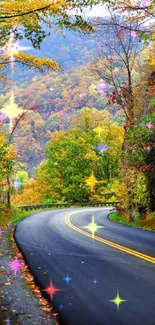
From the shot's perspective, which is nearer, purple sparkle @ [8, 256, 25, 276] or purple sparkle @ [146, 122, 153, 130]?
purple sparkle @ [8, 256, 25, 276]

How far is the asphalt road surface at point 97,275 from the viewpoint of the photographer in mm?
6281

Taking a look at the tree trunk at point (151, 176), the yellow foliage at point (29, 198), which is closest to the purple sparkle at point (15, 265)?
the tree trunk at point (151, 176)

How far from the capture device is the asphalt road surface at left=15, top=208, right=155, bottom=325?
20.6 feet

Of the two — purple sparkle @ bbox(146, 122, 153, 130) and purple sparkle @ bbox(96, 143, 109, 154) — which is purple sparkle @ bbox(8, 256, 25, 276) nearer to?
purple sparkle @ bbox(146, 122, 153, 130)

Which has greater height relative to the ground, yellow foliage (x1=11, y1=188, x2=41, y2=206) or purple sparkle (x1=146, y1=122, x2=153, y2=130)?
purple sparkle (x1=146, y1=122, x2=153, y2=130)

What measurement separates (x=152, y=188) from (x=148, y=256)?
36.6 feet

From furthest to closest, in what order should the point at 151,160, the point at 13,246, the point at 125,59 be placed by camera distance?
the point at 125,59 → the point at 151,160 → the point at 13,246

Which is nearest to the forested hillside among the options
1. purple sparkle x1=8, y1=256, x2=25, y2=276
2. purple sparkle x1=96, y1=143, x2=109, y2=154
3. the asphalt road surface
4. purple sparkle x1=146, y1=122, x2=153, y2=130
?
purple sparkle x1=146, y1=122, x2=153, y2=130

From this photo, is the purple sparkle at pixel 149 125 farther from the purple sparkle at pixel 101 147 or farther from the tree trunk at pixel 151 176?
the purple sparkle at pixel 101 147

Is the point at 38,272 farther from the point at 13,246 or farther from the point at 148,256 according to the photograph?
the point at 13,246

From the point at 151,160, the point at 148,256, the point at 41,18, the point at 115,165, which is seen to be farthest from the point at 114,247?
the point at 115,165

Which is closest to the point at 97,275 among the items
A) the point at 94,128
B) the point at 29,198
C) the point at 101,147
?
the point at 101,147

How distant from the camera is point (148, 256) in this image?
10.7 meters

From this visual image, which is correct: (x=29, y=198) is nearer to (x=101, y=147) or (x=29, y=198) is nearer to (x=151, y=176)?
(x=101, y=147)
